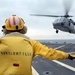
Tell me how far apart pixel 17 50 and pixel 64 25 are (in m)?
57.4

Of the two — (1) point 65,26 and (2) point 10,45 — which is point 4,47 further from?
(1) point 65,26

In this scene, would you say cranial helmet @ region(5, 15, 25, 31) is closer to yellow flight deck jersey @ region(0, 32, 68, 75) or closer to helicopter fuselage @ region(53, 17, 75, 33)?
yellow flight deck jersey @ region(0, 32, 68, 75)

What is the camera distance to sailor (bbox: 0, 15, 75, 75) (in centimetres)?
425

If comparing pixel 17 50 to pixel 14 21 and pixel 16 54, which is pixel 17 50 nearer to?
pixel 16 54

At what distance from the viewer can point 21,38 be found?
442 cm

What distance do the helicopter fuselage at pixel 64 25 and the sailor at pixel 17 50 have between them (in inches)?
2176

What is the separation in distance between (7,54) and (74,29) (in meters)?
62.6

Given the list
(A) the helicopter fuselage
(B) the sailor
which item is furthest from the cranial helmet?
(A) the helicopter fuselage

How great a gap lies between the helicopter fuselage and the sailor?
2176 inches

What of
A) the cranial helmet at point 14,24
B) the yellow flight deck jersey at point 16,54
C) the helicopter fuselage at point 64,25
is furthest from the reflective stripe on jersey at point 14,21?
the helicopter fuselage at point 64,25

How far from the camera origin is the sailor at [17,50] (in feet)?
13.9

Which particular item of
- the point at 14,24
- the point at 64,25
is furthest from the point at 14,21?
the point at 64,25

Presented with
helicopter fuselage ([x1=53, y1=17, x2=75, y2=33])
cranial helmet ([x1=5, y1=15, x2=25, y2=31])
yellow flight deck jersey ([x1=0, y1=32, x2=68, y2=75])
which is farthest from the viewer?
helicopter fuselage ([x1=53, y1=17, x2=75, y2=33])

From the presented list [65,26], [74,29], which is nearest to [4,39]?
[65,26]
